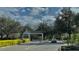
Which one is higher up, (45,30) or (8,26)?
(8,26)

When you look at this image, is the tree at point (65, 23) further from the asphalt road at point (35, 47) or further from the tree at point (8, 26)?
the tree at point (8, 26)

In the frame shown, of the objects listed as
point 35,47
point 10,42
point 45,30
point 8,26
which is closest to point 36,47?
point 35,47

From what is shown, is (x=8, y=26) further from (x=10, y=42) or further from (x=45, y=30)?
(x=45, y=30)

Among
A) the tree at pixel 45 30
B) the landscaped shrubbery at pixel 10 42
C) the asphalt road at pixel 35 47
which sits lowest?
the asphalt road at pixel 35 47

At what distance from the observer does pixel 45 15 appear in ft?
31.9

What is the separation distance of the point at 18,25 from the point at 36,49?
913 mm

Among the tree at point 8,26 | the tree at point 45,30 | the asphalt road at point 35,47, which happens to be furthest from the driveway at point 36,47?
the tree at point 8,26

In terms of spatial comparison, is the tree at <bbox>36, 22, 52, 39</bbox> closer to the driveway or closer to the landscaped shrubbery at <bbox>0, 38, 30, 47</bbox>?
the driveway

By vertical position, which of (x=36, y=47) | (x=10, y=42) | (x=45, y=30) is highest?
(x=45, y=30)

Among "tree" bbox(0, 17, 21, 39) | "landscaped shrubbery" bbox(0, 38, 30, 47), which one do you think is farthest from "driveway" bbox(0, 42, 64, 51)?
"tree" bbox(0, 17, 21, 39)

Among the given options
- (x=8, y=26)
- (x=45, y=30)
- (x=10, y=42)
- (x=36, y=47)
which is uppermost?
(x=8, y=26)

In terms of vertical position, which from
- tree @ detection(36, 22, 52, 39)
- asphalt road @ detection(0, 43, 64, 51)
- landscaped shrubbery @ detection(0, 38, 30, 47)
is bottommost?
asphalt road @ detection(0, 43, 64, 51)

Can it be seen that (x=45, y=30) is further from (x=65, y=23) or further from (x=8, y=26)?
(x=8, y=26)
